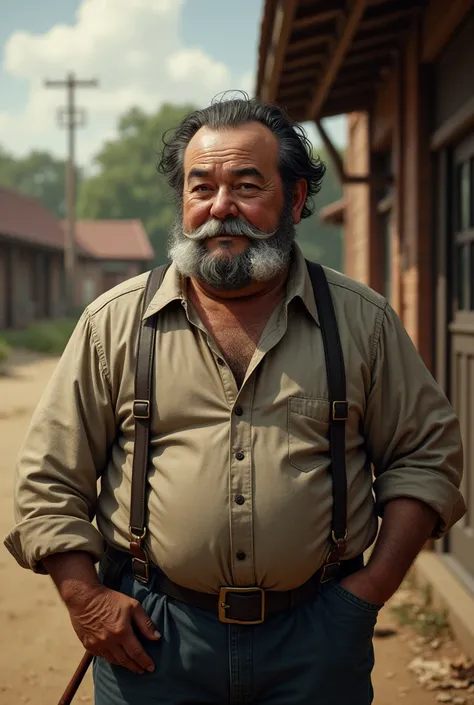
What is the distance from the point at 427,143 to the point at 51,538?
3.86 m

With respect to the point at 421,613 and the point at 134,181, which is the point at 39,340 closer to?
the point at 421,613

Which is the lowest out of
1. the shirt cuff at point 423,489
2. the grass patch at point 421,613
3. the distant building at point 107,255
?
the grass patch at point 421,613

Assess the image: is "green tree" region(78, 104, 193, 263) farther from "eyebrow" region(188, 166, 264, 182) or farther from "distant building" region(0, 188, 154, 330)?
"eyebrow" region(188, 166, 264, 182)

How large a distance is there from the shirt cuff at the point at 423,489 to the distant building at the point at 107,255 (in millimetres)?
38194

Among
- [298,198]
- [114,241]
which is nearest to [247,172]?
[298,198]

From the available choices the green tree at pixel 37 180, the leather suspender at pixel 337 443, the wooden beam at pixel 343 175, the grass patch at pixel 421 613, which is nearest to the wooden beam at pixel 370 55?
the wooden beam at pixel 343 175

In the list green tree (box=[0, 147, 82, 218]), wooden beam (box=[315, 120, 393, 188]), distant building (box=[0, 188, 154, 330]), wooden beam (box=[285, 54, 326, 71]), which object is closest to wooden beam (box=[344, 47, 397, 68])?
wooden beam (box=[285, 54, 326, 71])

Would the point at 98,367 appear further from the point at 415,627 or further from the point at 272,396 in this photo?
the point at 415,627

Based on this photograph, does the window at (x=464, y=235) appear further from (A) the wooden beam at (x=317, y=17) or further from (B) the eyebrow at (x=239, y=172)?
(B) the eyebrow at (x=239, y=172)

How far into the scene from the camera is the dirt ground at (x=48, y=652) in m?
3.83

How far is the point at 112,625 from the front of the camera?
2.09 m

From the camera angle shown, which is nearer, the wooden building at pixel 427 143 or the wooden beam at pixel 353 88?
the wooden building at pixel 427 143

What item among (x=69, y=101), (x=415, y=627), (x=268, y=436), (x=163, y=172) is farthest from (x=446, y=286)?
(x=69, y=101)

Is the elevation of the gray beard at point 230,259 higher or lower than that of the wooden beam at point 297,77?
lower
